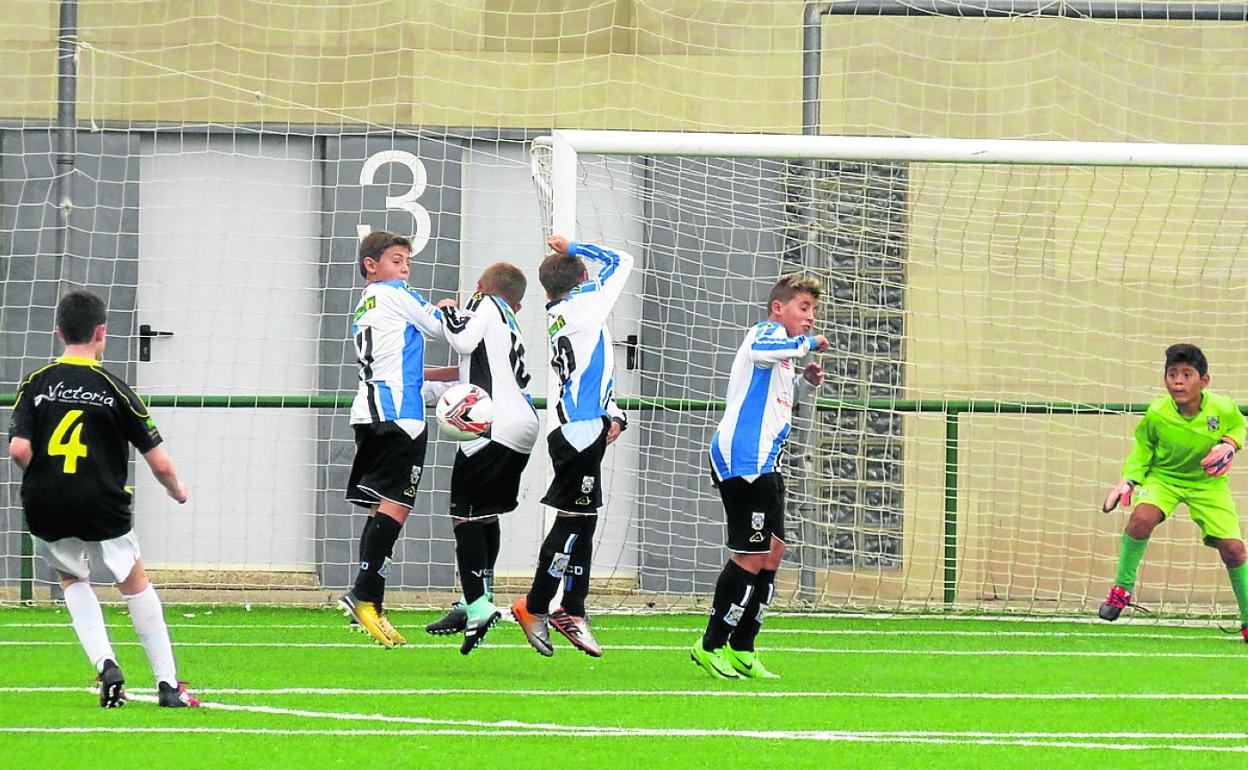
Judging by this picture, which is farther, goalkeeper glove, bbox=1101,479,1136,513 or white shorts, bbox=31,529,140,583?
goalkeeper glove, bbox=1101,479,1136,513

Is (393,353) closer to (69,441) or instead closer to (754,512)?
(754,512)

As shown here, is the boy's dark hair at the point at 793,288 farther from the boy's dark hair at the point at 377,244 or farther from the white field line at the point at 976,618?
the white field line at the point at 976,618

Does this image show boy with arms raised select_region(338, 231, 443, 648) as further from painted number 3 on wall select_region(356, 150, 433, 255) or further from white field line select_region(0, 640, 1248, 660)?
painted number 3 on wall select_region(356, 150, 433, 255)

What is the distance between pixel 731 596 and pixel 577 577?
86cm

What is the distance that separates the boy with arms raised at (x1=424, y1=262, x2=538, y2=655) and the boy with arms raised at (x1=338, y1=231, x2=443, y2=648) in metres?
0.21

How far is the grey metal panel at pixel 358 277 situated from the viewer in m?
12.7

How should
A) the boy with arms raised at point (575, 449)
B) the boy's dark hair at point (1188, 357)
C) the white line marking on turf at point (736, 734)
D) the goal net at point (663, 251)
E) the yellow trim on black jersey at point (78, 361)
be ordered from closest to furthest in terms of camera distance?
the white line marking on turf at point (736, 734), the yellow trim on black jersey at point (78, 361), the boy with arms raised at point (575, 449), the boy's dark hair at point (1188, 357), the goal net at point (663, 251)

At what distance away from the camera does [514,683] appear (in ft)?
26.0

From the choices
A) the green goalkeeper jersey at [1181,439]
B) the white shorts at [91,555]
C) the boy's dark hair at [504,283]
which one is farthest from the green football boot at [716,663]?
the green goalkeeper jersey at [1181,439]

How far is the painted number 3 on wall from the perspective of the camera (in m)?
12.8

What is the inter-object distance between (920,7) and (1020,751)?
7.47 metres

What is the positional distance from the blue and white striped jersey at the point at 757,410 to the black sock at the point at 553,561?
2.60 feet

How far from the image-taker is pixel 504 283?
30.1 ft

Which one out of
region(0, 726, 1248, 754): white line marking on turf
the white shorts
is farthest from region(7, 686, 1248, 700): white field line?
region(0, 726, 1248, 754): white line marking on turf
